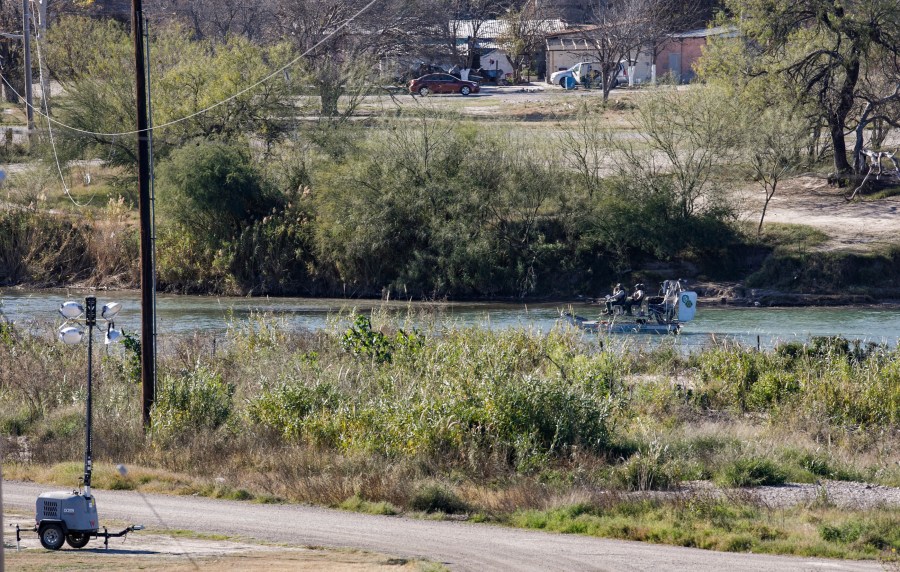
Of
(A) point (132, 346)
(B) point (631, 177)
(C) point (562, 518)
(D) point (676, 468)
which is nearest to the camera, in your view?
(C) point (562, 518)

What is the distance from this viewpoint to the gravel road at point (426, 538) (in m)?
15.5

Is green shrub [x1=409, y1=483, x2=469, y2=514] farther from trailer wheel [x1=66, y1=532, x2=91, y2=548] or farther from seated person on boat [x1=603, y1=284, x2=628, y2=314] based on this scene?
seated person on boat [x1=603, y1=284, x2=628, y2=314]

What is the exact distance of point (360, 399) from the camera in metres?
24.4

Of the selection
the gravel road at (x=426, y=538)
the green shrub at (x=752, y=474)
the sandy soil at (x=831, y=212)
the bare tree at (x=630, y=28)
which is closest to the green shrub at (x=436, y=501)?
the gravel road at (x=426, y=538)

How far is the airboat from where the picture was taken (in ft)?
122

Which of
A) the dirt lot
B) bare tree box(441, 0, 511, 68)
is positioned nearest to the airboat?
the dirt lot

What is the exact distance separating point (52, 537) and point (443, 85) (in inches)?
2438

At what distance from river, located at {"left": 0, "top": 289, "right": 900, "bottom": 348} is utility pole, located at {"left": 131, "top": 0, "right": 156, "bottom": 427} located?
35.8 ft

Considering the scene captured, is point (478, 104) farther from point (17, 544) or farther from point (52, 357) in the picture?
point (17, 544)

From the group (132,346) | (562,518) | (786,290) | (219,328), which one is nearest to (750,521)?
(562,518)

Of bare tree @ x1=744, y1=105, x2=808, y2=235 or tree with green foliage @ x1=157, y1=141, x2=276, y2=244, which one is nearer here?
bare tree @ x1=744, y1=105, x2=808, y2=235

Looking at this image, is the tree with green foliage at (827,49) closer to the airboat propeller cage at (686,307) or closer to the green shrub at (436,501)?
the airboat propeller cage at (686,307)

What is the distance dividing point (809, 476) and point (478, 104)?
50230mm

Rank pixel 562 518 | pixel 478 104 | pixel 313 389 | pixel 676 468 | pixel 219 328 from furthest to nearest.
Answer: pixel 478 104
pixel 219 328
pixel 313 389
pixel 676 468
pixel 562 518
